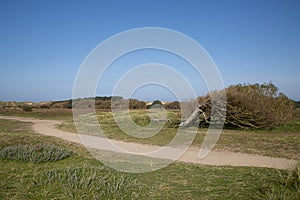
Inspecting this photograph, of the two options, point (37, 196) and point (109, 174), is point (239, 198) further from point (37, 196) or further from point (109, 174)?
point (37, 196)

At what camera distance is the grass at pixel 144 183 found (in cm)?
427

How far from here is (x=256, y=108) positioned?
15977 millimetres

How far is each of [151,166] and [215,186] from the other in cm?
218

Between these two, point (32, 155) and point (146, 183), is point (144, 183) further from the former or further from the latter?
point (32, 155)

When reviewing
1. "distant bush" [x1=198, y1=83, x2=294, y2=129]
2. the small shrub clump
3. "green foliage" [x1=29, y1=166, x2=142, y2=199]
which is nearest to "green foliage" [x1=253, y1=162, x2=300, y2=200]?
"green foliage" [x1=29, y1=166, x2=142, y2=199]

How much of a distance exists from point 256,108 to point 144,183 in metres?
12.8

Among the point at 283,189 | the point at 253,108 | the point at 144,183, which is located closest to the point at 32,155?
the point at 144,183

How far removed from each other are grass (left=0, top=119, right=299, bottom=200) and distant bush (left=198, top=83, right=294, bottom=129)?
415 inches

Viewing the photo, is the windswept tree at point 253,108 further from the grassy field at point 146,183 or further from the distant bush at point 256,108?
the grassy field at point 146,183

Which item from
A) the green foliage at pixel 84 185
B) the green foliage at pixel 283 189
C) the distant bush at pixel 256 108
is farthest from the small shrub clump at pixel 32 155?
the distant bush at pixel 256 108

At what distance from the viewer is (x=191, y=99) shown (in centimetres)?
1798

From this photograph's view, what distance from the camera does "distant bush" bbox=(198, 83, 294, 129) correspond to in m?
16.0

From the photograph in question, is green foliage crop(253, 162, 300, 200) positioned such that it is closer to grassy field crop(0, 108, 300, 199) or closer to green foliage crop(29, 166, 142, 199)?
grassy field crop(0, 108, 300, 199)

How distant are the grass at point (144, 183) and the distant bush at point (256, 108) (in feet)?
34.5
